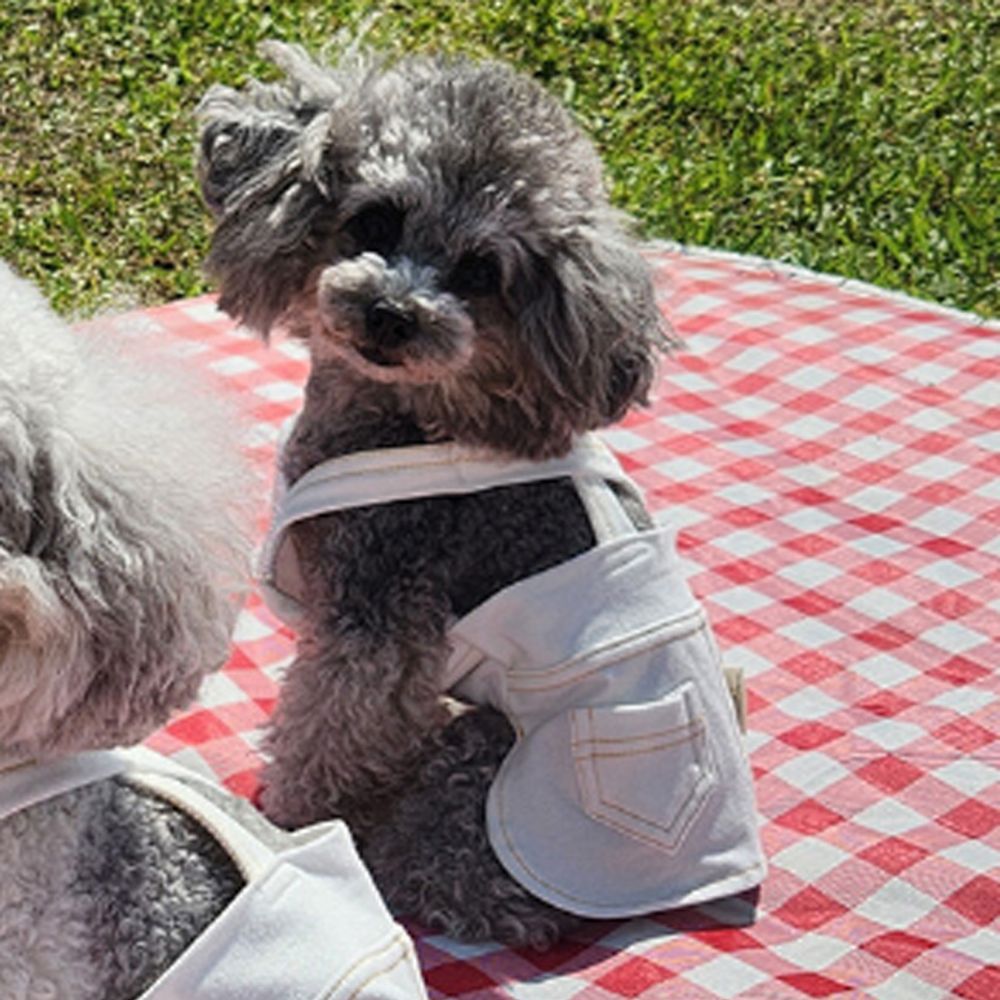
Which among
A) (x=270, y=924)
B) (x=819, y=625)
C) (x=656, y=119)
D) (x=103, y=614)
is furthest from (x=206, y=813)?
(x=656, y=119)

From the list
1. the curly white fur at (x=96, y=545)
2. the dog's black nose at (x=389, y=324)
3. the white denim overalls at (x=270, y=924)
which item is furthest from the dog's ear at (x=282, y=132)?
the white denim overalls at (x=270, y=924)

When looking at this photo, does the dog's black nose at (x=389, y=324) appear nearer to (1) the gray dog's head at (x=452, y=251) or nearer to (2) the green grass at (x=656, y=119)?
(1) the gray dog's head at (x=452, y=251)

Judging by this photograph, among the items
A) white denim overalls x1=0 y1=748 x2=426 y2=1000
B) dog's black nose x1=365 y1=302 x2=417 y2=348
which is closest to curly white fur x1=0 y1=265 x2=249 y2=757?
white denim overalls x1=0 y1=748 x2=426 y2=1000

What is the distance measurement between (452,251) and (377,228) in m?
0.13

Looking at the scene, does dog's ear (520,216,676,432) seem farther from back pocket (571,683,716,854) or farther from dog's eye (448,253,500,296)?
back pocket (571,683,716,854)

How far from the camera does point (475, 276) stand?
2793 mm

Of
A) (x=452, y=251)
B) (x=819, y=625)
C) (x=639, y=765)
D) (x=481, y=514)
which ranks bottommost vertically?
(x=819, y=625)

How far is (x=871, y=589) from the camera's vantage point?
3744 mm

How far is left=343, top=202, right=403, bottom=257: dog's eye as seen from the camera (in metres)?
2.79

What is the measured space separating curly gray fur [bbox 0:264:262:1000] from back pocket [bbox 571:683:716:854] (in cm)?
83

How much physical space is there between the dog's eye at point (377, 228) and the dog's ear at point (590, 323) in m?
0.22

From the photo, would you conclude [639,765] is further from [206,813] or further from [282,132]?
[282,132]

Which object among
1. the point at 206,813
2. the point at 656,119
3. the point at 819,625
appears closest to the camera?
the point at 206,813

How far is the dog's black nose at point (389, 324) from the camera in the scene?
270cm
